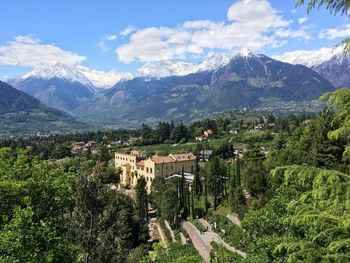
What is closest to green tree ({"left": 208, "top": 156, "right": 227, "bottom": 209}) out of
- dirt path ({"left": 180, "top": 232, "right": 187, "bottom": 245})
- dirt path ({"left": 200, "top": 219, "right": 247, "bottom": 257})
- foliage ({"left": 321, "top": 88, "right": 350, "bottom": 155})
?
dirt path ({"left": 200, "top": 219, "right": 247, "bottom": 257})

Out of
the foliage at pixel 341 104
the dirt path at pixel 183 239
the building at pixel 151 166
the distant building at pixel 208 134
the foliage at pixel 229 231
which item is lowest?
the dirt path at pixel 183 239

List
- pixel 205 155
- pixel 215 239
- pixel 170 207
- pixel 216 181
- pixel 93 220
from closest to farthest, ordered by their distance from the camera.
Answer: pixel 93 220 < pixel 215 239 < pixel 170 207 < pixel 216 181 < pixel 205 155

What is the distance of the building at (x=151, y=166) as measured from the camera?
77750 millimetres

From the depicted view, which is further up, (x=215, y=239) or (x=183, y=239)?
(x=215, y=239)

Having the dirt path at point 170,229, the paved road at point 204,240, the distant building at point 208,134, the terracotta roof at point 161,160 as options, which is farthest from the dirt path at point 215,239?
the distant building at point 208,134

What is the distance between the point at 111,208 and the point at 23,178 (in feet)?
14.9

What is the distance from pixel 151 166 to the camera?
77.4 metres

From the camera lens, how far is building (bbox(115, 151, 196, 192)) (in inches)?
3061

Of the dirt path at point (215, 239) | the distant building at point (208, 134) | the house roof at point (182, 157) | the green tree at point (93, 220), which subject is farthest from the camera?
the distant building at point (208, 134)

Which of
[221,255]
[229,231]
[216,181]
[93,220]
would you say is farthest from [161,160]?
[93,220]

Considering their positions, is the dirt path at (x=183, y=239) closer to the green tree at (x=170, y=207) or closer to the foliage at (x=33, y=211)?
the green tree at (x=170, y=207)

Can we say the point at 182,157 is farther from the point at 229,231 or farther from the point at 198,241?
the point at 229,231

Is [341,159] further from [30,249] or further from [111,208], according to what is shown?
[30,249]

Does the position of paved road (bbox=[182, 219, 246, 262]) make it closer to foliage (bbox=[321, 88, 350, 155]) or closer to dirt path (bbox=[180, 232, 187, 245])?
dirt path (bbox=[180, 232, 187, 245])
